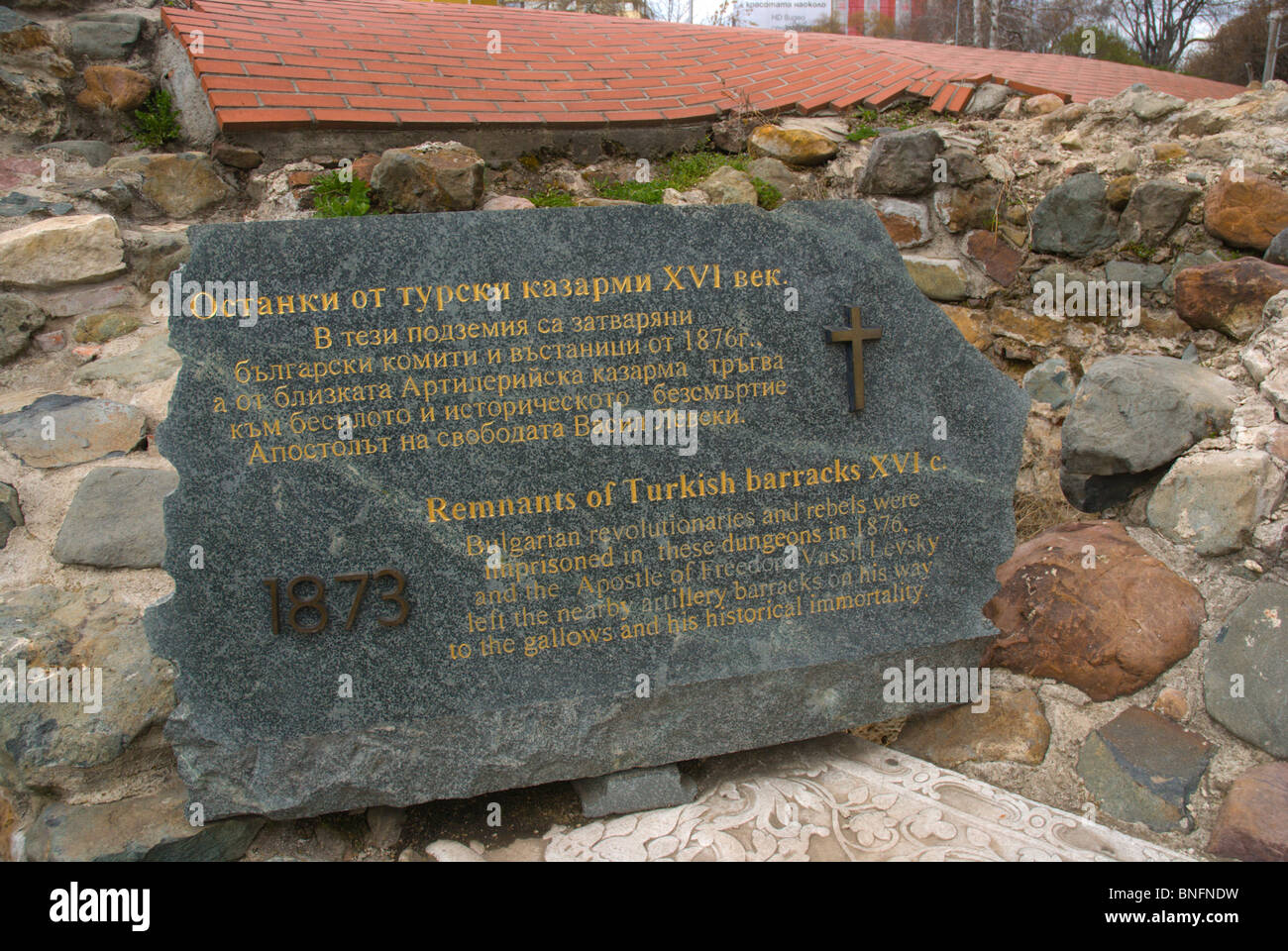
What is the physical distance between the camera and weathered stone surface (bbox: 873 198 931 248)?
417cm

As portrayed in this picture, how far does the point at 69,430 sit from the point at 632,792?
2.31 meters

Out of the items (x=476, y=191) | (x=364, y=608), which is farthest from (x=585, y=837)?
(x=476, y=191)

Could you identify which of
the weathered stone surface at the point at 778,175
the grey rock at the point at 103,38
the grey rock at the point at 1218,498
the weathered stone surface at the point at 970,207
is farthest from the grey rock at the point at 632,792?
the grey rock at the point at 103,38

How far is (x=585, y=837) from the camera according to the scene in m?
2.44

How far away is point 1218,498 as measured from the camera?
287 cm

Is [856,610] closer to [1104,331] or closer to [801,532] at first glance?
[801,532]

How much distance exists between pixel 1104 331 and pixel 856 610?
7.28ft

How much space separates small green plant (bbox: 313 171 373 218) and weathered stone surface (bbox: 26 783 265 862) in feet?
Answer: 7.82

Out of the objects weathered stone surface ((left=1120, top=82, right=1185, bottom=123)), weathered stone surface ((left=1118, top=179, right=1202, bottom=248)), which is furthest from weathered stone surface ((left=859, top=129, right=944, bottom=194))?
weathered stone surface ((left=1120, top=82, right=1185, bottom=123))

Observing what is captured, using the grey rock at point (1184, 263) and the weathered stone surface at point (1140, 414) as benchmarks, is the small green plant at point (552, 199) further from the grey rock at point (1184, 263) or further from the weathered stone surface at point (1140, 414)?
the grey rock at point (1184, 263)

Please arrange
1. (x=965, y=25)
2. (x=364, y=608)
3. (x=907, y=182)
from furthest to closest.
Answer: (x=965, y=25), (x=907, y=182), (x=364, y=608)

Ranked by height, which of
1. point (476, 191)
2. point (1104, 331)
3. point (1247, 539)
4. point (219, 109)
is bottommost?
point (1247, 539)

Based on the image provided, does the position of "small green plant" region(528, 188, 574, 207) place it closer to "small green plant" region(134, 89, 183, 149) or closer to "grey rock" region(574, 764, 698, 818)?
"small green plant" region(134, 89, 183, 149)

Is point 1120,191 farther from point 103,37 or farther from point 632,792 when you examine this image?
point 103,37
